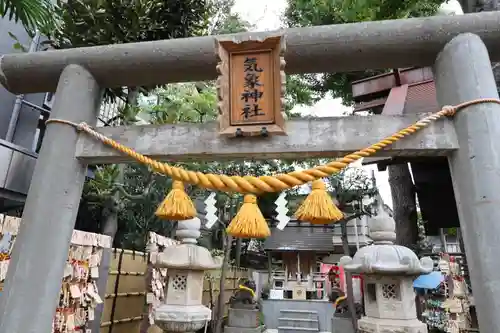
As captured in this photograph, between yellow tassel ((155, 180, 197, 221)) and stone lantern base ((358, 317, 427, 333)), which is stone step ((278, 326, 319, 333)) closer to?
stone lantern base ((358, 317, 427, 333))

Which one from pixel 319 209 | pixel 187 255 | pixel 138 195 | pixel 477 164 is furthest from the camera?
pixel 138 195

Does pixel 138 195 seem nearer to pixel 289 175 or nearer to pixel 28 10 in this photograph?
pixel 28 10

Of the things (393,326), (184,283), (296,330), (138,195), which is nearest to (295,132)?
(393,326)

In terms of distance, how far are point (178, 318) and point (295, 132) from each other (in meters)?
3.13

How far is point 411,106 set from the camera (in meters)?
4.25

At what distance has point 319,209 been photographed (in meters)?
2.91

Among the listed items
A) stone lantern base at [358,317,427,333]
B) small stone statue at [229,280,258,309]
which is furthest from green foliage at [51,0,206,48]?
small stone statue at [229,280,258,309]

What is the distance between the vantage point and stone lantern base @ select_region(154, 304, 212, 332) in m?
4.42

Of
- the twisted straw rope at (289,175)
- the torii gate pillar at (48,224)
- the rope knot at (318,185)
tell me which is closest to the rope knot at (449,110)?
the twisted straw rope at (289,175)

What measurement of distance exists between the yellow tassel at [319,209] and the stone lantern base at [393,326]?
5.54 ft

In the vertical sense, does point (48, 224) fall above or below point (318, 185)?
below

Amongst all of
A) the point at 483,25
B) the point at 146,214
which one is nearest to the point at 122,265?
the point at 146,214

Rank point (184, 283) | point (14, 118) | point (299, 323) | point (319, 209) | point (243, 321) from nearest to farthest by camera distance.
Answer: point (319, 209)
point (184, 283)
point (14, 118)
point (243, 321)
point (299, 323)

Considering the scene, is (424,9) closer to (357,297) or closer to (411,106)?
(411,106)
